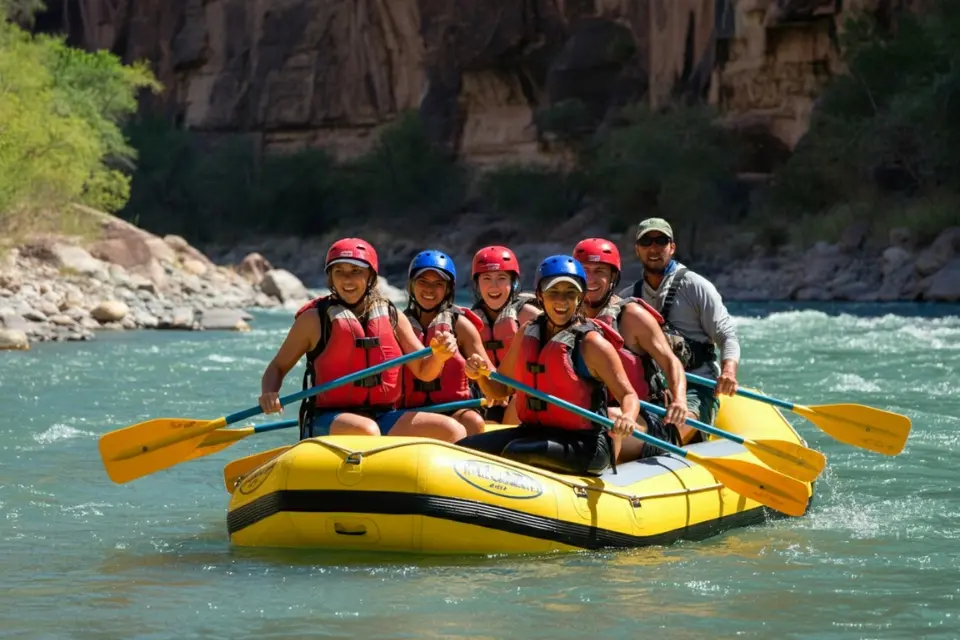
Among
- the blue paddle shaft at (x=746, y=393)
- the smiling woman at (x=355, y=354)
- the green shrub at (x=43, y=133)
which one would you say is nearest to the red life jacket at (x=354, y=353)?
the smiling woman at (x=355, y=354)

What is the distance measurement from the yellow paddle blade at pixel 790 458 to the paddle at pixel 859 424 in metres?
0.54

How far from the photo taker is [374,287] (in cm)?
589

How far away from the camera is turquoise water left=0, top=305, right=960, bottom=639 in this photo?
14.7 feet

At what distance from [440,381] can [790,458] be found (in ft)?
4.80

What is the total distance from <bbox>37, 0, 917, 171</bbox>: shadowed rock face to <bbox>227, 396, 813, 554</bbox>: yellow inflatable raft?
27.6 m

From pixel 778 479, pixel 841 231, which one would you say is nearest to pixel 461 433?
pixel 778 479

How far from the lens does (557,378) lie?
5512 mm

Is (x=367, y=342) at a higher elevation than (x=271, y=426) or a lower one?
higher

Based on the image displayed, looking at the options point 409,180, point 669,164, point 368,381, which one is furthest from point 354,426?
point 409,180

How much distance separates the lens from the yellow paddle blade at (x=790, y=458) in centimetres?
603

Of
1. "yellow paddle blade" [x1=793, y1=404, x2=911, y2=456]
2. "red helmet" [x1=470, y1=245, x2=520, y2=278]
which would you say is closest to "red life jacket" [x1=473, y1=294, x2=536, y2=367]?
"red helmet" [x1=470, y1=245, x2=520, y2=278]

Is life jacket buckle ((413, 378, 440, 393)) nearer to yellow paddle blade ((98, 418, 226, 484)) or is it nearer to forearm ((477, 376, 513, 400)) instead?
forearm ((477, 376, 513, 400))

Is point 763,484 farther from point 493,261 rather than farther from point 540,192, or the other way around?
point 540,192

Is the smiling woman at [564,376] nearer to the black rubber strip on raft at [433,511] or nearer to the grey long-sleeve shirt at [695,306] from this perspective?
the black rubber strip on raft at [433,511]
